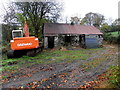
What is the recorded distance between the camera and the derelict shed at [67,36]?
50.3ft

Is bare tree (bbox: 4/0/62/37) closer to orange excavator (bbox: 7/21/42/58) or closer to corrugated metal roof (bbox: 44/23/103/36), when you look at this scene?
corrugated metal roof (bbox: 44/23/103/36)

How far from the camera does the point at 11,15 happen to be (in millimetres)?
16656

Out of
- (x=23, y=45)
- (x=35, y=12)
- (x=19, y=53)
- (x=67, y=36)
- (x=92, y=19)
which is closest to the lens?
(x=23, y=45)

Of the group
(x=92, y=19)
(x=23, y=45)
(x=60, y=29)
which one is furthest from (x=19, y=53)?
(x=92, y=19)

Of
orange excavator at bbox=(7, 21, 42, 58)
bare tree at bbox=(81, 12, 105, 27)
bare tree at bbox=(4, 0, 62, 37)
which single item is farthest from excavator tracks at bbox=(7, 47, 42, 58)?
bare tree at bbox=(81, 12, 105, 27)

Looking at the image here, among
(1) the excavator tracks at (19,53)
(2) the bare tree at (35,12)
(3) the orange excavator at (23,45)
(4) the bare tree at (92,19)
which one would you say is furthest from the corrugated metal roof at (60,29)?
Answer: (4) the bare tree at (92,19)

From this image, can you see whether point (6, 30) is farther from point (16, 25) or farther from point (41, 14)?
point (41, 14)

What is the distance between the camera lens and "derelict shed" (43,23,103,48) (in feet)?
50.3

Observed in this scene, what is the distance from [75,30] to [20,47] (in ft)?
37.4

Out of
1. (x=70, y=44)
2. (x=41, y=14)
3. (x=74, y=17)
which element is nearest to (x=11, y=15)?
(x=41, y=14)

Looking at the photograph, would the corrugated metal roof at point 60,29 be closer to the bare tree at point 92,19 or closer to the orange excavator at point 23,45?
the orange excavator at point 23,45

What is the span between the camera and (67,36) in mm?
16312

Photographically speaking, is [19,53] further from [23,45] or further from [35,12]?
[35,12]

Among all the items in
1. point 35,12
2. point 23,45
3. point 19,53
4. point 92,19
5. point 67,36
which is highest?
point 92,19
